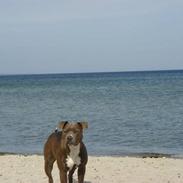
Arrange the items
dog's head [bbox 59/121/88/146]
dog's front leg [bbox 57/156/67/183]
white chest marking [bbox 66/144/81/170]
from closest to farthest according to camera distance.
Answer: dog's head [bbox 59/121/88/146]
white chest marking [bbox 66/144/81/170]
dog's front leg [bbox 57/156/67/183]

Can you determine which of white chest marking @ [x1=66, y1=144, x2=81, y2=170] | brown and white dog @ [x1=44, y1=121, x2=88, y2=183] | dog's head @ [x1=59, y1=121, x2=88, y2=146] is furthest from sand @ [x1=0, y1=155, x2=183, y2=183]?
dog's head @ [x1=59, y1=121, x2=88, y2=146]

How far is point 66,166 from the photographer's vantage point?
10.2m

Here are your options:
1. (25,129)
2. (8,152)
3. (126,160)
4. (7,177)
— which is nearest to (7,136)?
(25,129)

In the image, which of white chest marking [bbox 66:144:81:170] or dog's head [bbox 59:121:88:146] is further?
white chest marking [bbox 66:144:81:170]

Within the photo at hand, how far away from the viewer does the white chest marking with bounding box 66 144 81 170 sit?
32.6ft

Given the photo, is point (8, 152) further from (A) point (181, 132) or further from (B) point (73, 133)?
(B) point (73, 133)

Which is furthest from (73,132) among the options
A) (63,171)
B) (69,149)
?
(63,171)

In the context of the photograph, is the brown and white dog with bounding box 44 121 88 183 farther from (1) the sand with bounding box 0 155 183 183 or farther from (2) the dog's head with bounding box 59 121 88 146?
(1) the sand with bounding box 0 155 183 183

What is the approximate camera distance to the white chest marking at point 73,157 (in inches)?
391

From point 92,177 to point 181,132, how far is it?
41.7 feet

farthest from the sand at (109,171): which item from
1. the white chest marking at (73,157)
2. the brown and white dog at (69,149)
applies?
the white chest marking at (73,157)

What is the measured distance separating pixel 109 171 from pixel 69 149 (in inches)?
168

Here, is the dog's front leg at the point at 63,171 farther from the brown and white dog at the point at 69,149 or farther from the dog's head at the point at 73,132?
the dog's head at the point at 73,132

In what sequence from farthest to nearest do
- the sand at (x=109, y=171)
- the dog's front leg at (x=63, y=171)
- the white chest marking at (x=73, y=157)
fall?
1. the sand at (x=109, y=171)
2. the dog's front leg at (x=63, y=171)
3. the white chest marking at (x=73, y=157)
